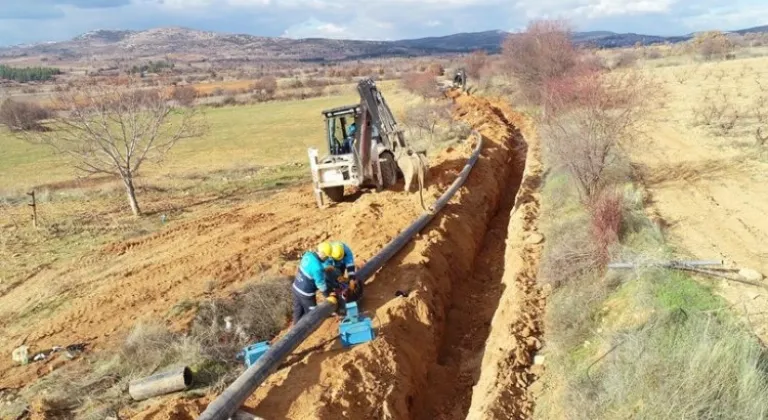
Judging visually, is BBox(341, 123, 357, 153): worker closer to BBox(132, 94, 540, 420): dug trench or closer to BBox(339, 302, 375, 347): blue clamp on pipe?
BBox(132, 94, 540, 420): dug trench

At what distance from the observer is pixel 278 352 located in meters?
8.13

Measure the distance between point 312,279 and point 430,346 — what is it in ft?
7.88

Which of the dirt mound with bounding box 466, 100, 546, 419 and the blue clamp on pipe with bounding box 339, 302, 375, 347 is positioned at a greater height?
the blue clamp on pipe with bounding box 339, 302, 375, 347

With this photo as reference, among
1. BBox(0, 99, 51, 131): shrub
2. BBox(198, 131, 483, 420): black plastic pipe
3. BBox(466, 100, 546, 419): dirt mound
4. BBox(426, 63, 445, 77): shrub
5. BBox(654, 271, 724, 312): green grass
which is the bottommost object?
BBox(466, 100, 546, 419): dirt mound

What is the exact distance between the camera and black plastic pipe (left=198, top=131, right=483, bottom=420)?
23.1 ft

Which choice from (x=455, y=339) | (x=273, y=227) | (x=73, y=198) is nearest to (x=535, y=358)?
(x=455, y=339)

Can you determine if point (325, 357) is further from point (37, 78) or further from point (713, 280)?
point (37, 78)

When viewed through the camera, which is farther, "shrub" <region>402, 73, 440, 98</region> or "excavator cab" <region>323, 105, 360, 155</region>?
"shrub" <region>402, 73, 440, 98</region>

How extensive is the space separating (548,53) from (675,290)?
21.8m

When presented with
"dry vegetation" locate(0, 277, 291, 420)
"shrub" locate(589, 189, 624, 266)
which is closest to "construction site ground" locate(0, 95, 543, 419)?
"dry vegetation" locate(0, 277, 291, 420)

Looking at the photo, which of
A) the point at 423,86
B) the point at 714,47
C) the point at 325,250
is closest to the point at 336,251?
the point at 325,250

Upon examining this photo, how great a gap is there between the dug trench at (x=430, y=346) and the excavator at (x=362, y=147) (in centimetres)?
261

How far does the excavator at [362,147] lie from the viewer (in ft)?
53.9

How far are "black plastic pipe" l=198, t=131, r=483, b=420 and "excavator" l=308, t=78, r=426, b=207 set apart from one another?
13.9 ft
